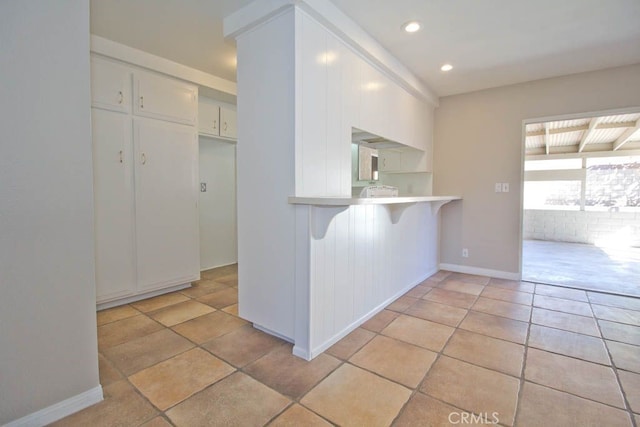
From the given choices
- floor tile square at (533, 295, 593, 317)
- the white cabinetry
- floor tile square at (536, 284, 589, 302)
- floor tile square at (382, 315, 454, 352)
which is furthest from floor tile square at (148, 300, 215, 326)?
floor tile square at (536, 284, 589, 302)

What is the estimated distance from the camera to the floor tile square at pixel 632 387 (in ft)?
4.87

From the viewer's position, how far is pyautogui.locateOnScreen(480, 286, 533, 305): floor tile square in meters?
2.94

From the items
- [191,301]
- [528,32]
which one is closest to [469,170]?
[528,32]

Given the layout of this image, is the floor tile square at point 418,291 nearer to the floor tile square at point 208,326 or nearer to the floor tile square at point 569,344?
the floor tile square at point 569,344

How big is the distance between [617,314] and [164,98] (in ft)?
15.1

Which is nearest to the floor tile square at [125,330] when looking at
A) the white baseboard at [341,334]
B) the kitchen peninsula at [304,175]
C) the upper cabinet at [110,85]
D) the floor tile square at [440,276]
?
the kitchen peninsula at [304,175]

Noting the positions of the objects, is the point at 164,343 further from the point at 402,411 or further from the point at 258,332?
the point at 402,411

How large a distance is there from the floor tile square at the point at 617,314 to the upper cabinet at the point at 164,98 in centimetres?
425

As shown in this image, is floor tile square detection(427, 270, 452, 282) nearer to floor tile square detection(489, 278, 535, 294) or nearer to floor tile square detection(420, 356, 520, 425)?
floor tile square detection(489, 278, 535, 294)

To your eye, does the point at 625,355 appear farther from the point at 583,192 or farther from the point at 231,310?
the point at 583,192

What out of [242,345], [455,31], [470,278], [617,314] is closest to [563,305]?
[617,314]

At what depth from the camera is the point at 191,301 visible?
2.89 m

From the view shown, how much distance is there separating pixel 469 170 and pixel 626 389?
109 inches

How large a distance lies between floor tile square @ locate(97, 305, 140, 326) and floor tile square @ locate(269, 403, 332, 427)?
71.5 inches
